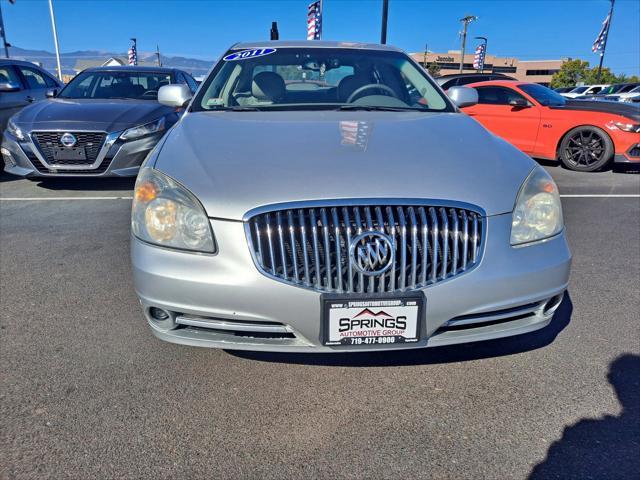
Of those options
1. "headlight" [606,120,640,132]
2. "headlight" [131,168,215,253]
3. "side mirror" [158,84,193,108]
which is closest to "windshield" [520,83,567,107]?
"headlight" [606,120,640,132]

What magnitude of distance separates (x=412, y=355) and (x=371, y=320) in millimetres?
705

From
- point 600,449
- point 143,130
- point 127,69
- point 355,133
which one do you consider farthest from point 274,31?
point 600,449

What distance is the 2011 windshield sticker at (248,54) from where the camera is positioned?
11.7ft

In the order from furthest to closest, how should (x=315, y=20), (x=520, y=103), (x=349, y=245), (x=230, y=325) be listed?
(x=315, y=20), (x=520, y=103), (x=230, y=325), (x=349, y=245)

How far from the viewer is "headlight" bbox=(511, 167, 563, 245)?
198cm

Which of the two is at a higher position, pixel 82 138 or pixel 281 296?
pixel 281 296

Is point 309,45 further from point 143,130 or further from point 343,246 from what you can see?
point 143,130

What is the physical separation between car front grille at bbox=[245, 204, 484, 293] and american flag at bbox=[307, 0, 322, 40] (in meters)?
13.7

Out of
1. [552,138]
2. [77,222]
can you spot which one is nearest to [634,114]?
[552,138]

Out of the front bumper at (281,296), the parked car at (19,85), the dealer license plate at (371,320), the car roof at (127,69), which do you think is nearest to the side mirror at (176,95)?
the front bumper at (281,296)

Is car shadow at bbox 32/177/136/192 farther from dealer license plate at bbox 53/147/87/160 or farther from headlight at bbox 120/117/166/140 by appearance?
headlight at bbox 120/117/166/140

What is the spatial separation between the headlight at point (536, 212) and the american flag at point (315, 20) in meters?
13.4

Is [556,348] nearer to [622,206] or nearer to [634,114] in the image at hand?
[622,206]

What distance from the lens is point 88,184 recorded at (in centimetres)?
634
